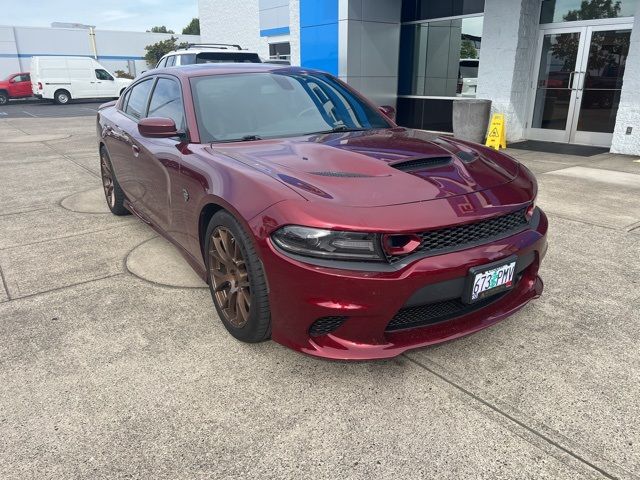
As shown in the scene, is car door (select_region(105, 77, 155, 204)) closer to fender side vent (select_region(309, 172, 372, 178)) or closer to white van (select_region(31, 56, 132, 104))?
fender side vent (select_region(309, 172, 372, 178))

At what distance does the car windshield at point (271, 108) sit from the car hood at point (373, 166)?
0.19 m

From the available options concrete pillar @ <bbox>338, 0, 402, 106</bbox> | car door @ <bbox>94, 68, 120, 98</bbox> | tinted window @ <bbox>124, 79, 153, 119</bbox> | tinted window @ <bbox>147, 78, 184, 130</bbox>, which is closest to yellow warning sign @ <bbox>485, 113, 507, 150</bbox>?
concrete pillar @ <bbox>338, 0, 402, 106</bbox>

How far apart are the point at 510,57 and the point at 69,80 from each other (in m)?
22.3

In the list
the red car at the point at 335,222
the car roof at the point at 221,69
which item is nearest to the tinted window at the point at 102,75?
the car roof at the point at 221,69

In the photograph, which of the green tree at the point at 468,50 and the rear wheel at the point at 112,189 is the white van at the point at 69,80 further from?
the rear wheel at the point at 112,189

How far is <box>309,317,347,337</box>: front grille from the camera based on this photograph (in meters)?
2.24

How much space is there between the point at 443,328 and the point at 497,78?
9.34m

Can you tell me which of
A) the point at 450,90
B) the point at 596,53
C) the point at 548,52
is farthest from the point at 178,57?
the point at 596,53

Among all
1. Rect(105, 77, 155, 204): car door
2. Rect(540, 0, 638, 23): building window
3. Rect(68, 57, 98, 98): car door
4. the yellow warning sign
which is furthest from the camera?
Rect(68, 57, 98, 98): car door

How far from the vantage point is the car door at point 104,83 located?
2509 centimetres

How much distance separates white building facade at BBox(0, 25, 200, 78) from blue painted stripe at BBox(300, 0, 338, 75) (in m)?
33.4

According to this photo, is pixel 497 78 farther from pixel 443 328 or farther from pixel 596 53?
pixel 443 328

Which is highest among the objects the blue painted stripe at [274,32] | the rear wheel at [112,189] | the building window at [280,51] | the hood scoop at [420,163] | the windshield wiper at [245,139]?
the blue painted stripe at [274,32]

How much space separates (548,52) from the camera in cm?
1010
